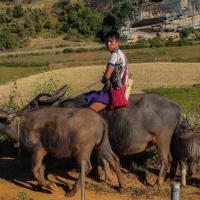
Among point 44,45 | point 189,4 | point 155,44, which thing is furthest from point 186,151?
point 189,4

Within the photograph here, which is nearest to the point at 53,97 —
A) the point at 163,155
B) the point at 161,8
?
the point at 163,155

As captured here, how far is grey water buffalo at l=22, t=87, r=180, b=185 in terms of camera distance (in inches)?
374

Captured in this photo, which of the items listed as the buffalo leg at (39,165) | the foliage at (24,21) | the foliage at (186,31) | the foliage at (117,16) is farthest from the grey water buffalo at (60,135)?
the foliage at (117,16)

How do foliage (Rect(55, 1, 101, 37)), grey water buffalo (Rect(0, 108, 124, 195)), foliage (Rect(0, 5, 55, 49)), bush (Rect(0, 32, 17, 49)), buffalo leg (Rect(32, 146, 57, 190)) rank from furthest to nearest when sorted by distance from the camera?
foliage (Rect(55, 1, 101, 37))
foliage (Rect(0, 5, 55, 49))
bush (Rect(0, 32, 17, 49))
buffalo leg (Rect(32, 146, 57, 190))
grey water buffalo (Rect(0, 108, 124, 195))

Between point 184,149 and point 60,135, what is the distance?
213 centimetres

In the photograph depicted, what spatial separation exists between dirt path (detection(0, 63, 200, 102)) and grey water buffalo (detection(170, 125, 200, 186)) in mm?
20312

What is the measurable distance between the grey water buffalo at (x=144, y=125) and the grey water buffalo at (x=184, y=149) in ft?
0.38

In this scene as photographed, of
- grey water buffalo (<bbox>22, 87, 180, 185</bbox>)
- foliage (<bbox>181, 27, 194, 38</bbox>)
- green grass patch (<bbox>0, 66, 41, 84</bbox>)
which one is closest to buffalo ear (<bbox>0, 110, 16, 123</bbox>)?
grey water buffalo (<bbox>22, 87, 180, 185</bbox>)

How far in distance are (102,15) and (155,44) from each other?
84.7 ft

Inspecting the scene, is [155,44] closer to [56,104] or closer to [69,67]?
[69,67]

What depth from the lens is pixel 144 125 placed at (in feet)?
31.2

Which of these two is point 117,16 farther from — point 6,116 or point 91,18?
point 6,116

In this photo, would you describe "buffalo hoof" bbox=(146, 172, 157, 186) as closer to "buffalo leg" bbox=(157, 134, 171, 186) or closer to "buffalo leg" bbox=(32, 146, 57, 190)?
"buffalo leg" bbox=(157, 134, 171, 186)

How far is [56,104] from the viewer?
402 inches
